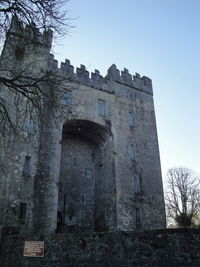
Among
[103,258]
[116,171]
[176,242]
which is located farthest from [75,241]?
[116,171]

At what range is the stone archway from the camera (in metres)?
19.6

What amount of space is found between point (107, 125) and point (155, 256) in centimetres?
1398

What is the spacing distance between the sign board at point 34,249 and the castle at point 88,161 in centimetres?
498

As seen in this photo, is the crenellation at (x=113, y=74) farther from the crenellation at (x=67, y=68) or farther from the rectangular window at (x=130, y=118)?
the crenellation at (x=67, y=68)

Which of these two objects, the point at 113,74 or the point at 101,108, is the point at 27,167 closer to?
the point at 101,108

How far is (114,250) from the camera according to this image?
8.61 metres

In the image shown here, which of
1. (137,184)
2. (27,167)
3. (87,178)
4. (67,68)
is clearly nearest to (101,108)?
(67,68)

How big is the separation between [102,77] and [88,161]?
7801 mm

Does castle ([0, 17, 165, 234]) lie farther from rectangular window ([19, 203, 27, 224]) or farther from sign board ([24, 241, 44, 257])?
sign board ([24, 241, 44, 257])

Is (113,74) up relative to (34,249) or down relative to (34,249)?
up

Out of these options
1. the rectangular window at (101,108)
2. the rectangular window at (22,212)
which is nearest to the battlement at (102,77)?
the rectangular window at (101,108)

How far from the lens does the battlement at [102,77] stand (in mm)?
21125

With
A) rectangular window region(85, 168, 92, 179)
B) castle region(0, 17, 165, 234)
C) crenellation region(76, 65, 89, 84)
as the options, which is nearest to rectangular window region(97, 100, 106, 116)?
castle region(0, 17, 165, 234)

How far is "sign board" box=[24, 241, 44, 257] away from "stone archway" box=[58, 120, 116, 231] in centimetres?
890
